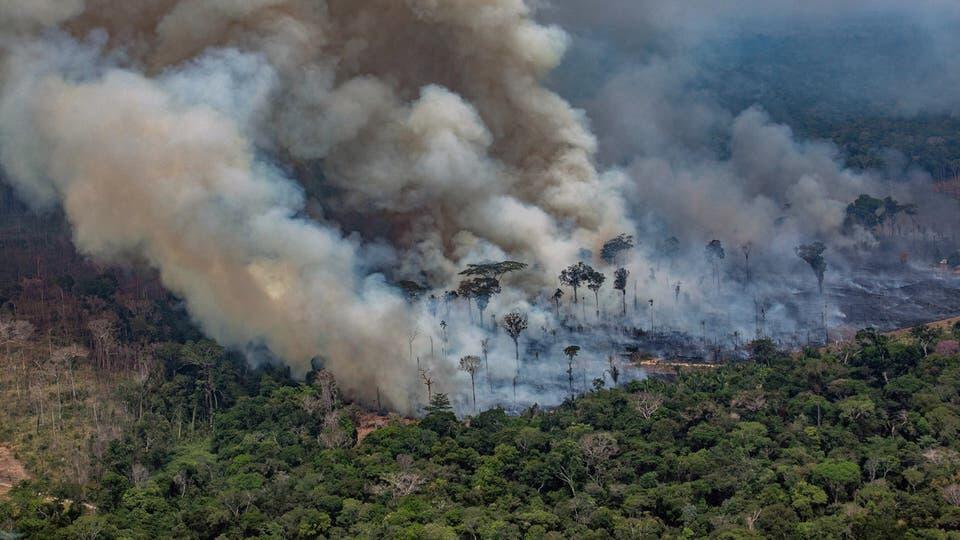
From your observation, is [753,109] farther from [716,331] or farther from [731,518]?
[731,518]

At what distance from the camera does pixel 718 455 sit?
52.4 m

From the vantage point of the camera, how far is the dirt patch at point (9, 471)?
5375 cm

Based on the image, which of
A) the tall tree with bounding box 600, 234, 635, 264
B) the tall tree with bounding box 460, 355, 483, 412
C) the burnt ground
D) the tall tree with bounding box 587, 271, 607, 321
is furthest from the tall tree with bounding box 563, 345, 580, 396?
the burnt ground

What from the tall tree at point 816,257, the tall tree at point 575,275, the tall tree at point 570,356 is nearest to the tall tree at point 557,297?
the tall tree at point 575,275

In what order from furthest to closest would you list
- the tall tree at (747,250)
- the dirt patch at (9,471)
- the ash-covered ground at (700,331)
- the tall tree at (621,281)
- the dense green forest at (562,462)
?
the tall tree at (747,250), the tall tree at (621,281), the ash-covered ground at (700,331), the dirt patch at (9,471), the dense green forest at (562,462)

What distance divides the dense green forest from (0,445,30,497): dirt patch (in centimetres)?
305

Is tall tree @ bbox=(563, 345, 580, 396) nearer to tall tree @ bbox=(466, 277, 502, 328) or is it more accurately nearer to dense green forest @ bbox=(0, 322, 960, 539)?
dense green forest @ bbox=(0, 322, 960, 539)

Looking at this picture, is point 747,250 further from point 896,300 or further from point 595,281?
point 595,281

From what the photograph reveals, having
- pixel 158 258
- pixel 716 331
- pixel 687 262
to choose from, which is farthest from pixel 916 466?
pixel 158 258

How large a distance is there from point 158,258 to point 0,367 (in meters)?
10.2

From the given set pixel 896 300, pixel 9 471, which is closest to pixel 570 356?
pixel 896 300

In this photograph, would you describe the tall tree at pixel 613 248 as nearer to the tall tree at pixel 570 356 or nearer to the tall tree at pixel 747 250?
the tall tree at pixel 570 356

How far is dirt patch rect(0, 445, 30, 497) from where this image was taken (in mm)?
53750

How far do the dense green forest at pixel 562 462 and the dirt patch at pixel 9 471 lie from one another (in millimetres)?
3050
